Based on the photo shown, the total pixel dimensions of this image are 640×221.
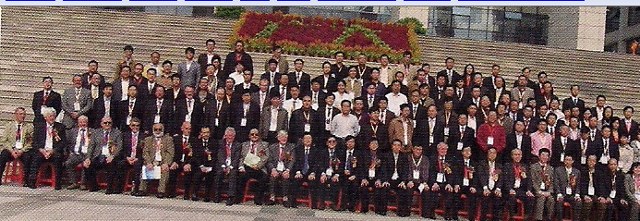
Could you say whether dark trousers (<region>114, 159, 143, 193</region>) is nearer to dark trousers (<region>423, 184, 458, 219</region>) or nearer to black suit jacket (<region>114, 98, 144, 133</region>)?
black suit jacket (<region>114, 98, 144, 133</region>)

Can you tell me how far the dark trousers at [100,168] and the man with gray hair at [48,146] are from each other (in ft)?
1.16

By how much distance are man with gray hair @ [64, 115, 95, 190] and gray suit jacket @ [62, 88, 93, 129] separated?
13.2 inches

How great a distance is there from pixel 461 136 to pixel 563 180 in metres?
1.22

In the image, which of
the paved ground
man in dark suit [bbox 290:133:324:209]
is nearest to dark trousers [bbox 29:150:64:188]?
the paved ground

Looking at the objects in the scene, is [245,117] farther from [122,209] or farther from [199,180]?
[122,209]

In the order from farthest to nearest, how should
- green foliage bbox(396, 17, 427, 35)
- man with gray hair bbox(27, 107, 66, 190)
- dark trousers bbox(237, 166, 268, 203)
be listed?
green foliage bbox(396, 17, 427, 35) → man with gray hair bbox(27, 107, 66, 190) → dark trousers bbox(237, 166, 268, 203)

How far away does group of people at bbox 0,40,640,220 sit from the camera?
7.86m

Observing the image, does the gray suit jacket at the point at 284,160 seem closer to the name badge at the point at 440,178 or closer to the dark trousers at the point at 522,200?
the name badge at the point at 440,178

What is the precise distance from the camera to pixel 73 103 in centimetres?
846

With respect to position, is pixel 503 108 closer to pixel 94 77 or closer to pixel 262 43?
pixel 94 77

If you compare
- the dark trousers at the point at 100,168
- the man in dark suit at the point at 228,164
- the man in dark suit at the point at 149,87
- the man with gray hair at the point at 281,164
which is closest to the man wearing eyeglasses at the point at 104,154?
the dark trousers at the point at 100,168

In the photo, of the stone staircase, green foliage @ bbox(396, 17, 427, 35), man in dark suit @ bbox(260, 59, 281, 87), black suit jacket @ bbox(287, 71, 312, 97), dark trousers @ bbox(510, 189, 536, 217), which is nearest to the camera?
dark trousers @ bbox(510, 189, 536, 217)

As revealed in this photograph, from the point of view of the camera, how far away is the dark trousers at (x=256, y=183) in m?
7.88

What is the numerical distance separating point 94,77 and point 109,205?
2.16 metres
